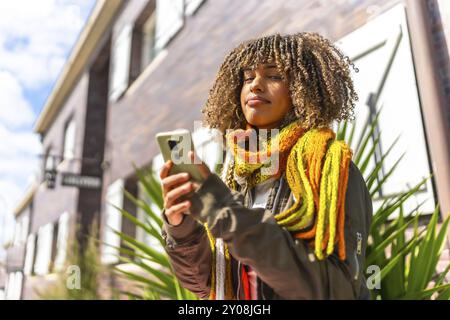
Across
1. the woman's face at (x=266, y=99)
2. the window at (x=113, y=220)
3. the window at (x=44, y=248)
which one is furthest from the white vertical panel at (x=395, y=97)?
the window at (x=44, y=248)

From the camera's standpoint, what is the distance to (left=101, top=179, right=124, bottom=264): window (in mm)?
6287

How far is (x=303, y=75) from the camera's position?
3.20 ft

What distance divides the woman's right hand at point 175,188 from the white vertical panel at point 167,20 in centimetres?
504

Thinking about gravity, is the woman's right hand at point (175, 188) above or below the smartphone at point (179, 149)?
below

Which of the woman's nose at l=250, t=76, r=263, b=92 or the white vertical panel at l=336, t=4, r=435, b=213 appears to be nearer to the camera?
the woman's nose at l=250, t=76, r=263, b=92

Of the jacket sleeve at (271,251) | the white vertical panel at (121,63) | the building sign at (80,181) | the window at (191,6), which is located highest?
the white vertical panel at (121,63)

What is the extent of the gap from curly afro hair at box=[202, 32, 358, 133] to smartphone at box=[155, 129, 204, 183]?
1.01 feet

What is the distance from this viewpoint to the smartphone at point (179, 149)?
721 mm

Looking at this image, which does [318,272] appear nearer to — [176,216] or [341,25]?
[176,216]

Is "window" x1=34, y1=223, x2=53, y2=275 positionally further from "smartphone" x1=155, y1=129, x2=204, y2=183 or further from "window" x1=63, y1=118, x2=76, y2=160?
"smartphone" x1=155, y1=129, x2=204, y2=183

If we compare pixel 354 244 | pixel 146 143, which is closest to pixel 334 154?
pixel 354 244

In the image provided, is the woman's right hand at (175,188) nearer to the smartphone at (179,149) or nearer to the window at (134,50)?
the smartphone at (179,149)

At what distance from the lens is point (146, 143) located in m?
6.09

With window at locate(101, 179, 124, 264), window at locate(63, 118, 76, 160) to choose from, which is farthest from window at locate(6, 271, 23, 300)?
window at locate(63, 118, 76, 160)
